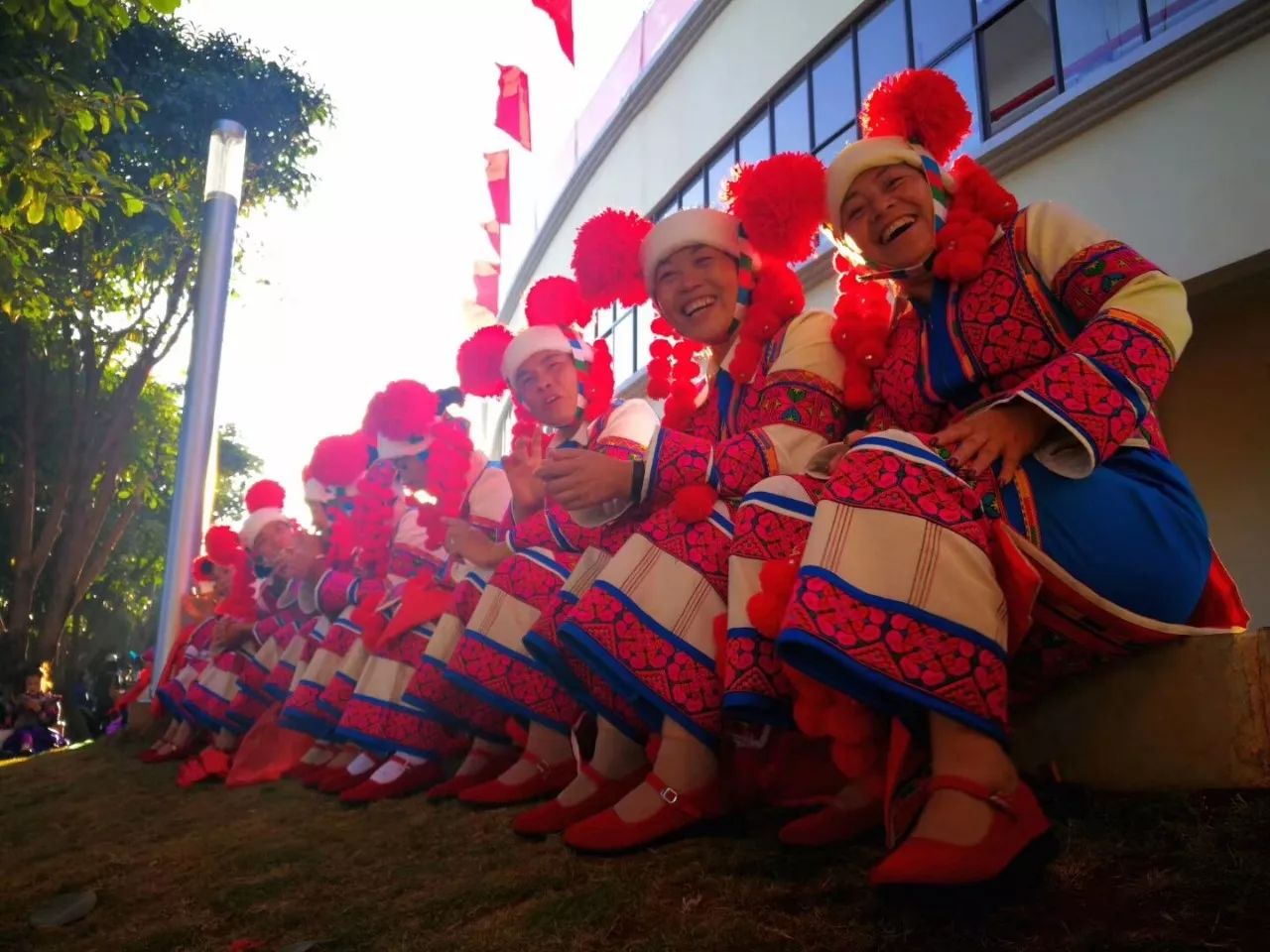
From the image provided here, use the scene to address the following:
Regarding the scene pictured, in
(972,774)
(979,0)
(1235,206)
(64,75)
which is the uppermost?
(979,0)

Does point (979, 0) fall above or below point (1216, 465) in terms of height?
above

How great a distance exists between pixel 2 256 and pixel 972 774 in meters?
5.01

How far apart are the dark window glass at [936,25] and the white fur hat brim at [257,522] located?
547 centimetres

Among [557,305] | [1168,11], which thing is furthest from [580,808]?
[1168,11]

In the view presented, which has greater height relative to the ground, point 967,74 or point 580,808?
point 967,74

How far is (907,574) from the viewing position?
1.17 meters

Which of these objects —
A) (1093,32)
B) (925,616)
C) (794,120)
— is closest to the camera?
(925,616)

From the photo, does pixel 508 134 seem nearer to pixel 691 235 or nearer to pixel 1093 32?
pixel 1093 32

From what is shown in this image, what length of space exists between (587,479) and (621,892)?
0.82 meters

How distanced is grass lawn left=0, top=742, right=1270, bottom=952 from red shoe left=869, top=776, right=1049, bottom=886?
49 millimetres

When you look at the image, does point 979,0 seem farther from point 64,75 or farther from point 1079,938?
point 1079,938

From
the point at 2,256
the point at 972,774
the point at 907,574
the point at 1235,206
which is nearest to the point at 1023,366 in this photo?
the point at 907,574

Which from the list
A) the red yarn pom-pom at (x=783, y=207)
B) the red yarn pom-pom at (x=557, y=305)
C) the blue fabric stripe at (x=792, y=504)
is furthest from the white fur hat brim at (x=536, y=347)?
the blue fabric stripe at (x=792, y=504)

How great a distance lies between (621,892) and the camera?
130 cm
